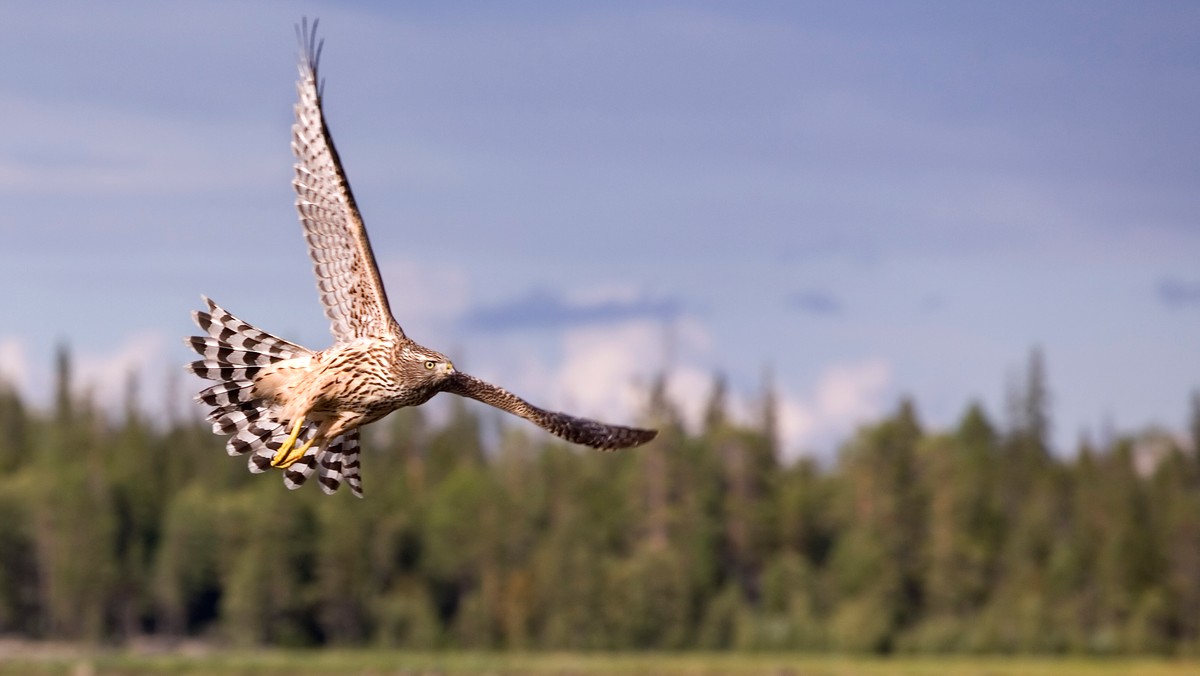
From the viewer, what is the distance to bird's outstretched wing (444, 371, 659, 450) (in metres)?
21.3

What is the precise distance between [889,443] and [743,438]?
14.9 m

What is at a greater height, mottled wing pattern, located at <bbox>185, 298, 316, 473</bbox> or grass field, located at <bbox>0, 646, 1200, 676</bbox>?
mottled wing pattern, located at <bbox>185, 298, 316, 473</bbox>

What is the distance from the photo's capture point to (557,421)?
2195cm

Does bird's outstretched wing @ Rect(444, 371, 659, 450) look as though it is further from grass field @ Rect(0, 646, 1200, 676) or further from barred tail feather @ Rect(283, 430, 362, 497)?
grass field @ Rect(0, 646, 1200, 676)

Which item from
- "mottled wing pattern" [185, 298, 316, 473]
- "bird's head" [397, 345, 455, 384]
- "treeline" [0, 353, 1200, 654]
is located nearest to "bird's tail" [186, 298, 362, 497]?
"mottled wing pattern" [185, 298, 316, 473]

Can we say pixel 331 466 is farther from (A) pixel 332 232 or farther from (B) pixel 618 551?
(B) pixel 618 551

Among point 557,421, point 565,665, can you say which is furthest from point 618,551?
point 557,421

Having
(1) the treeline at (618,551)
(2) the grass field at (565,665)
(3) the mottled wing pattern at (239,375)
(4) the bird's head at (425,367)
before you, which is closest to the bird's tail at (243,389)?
(3) the mottled wing pattern at (239,375)

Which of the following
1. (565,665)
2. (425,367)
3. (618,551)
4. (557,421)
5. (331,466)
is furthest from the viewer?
(618,551)

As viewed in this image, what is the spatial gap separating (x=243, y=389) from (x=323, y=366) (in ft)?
2.77

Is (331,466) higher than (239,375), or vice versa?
(239,375)

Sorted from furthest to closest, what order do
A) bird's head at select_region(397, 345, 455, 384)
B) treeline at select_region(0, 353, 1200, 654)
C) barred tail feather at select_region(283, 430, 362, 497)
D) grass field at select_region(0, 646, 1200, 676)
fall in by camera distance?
treeline at select_region(0, 353, 1200, 654) → grass field at select_region(0, 646, 1200, 676) → barred tail feather at select_region(283, 430, 362, 497) → bird's head at select_region(397, 345, 455, 384)

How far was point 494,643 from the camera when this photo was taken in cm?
13875

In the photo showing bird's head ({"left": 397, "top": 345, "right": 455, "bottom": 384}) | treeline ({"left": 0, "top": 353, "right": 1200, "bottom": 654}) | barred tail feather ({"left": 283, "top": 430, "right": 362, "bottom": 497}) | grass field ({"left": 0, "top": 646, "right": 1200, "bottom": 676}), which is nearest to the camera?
bird's head ({"left": 397, "top": 345, "right": 455, "bottom": 384})
